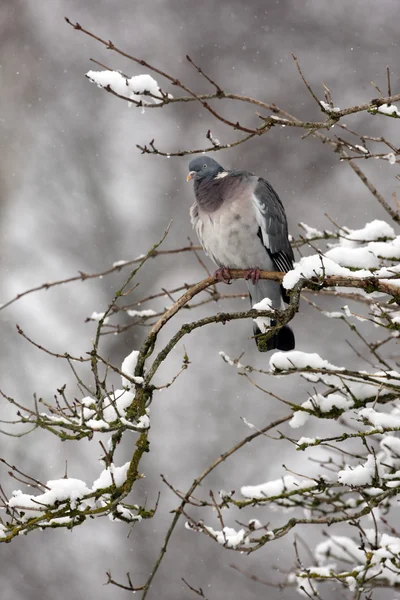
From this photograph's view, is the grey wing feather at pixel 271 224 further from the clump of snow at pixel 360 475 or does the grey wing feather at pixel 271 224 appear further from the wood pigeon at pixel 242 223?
the clump of snow at pixel 360 475

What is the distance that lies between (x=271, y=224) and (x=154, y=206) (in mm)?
6139

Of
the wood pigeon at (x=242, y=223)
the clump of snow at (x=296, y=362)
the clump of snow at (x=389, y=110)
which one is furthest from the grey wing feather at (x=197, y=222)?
the clump of snow at (x=389, y=110)

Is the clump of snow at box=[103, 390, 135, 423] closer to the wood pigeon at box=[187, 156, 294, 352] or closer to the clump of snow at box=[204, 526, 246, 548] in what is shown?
the clump of snow at box=[204, 526, 246, 548]

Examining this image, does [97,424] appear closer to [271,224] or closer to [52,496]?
[52,496]

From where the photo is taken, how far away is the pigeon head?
15.1ft

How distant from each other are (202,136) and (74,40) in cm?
260

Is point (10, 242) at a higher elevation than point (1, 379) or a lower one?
higher

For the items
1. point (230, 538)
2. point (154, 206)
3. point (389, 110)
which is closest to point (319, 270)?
point (389, 110)

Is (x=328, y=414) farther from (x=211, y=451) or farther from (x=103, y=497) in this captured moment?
(x=211, y=451)

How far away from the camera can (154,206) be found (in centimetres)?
1047

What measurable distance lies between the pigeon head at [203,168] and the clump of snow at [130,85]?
170cm

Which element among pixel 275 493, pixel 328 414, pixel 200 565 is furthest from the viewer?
pixel 200 565

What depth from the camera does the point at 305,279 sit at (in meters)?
2.95

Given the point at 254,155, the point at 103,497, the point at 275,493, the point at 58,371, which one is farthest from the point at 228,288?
the point at 103,497
